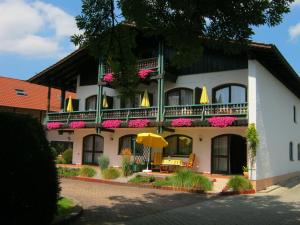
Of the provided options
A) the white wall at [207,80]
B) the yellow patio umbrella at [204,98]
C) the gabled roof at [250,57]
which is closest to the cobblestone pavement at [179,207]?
the gabled roof at [250,57]

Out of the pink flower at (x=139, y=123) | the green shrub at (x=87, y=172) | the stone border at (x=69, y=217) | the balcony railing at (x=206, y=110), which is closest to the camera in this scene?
the stone border at (x=69, y=217)

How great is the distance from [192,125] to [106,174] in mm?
5070

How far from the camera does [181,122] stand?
2150cm

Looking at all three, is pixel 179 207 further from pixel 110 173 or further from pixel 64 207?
pixel 110 173

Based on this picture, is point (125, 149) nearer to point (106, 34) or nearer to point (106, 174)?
point (106, 174)

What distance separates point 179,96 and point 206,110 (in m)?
3.39

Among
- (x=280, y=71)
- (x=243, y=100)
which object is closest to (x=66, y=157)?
(x=243, y=100)

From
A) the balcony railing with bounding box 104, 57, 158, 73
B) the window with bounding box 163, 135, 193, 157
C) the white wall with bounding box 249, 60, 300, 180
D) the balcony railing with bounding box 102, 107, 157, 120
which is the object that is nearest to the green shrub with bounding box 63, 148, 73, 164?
the balcony railing with bounding box 102, 107, 157, 120

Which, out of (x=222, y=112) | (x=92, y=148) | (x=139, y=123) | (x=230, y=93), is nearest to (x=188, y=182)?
(x=222, y=112)

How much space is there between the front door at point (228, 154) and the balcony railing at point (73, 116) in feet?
27.1

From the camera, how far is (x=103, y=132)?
27.2 metres

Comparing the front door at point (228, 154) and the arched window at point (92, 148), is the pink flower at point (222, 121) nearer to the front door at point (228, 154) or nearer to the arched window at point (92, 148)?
the front door at point (228, 154)

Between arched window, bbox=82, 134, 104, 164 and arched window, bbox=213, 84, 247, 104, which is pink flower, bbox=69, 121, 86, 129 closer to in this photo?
arched window, bbox=82, 134, 104, 164

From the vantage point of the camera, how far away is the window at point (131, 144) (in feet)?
82.9
